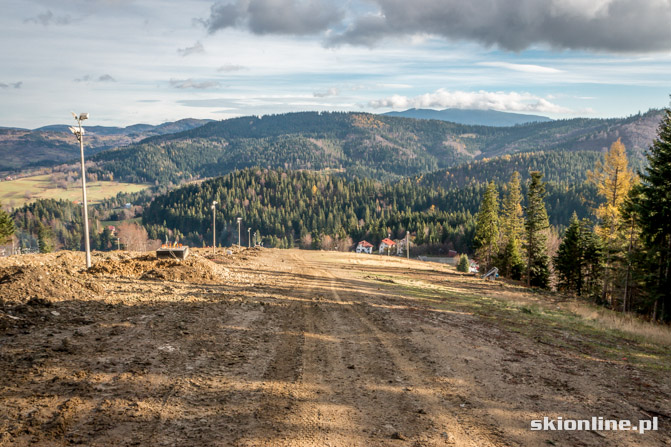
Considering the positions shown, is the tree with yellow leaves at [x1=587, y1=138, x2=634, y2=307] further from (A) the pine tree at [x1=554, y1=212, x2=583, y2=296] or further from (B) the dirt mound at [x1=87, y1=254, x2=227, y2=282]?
(B) the dirt mound at [x1=87, y1=254, x2=227, y2=282]

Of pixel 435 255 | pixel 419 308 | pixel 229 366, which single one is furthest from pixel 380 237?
pixel 229 366

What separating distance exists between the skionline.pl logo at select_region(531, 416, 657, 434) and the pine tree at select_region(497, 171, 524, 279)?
157 ft

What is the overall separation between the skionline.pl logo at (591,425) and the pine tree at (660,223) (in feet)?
76.8

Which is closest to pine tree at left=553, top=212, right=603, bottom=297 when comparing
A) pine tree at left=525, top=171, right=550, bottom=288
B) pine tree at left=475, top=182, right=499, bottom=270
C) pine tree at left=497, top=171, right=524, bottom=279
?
pine tree at left=525, top=171, right=550, bottom=288

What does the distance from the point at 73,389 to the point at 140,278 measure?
13121mm

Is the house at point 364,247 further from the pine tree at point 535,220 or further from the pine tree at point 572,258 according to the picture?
the pine tree at point 535,220

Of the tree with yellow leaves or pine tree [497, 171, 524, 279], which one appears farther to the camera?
pine tree [497, 171, 524, 279]

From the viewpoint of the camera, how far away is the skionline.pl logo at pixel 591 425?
731cm

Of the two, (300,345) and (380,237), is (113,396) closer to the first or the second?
(300,345)

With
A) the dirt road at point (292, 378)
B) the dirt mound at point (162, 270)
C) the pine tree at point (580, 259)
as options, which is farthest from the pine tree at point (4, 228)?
the pine tree at point (580, 259)

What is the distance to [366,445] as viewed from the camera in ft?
20.5

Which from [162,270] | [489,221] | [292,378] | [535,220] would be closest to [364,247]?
[489,221]

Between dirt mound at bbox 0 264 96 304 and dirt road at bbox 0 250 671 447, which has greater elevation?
dirt mound at bbox 0 264 96 304

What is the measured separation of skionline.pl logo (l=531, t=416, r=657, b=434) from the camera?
7312mm
